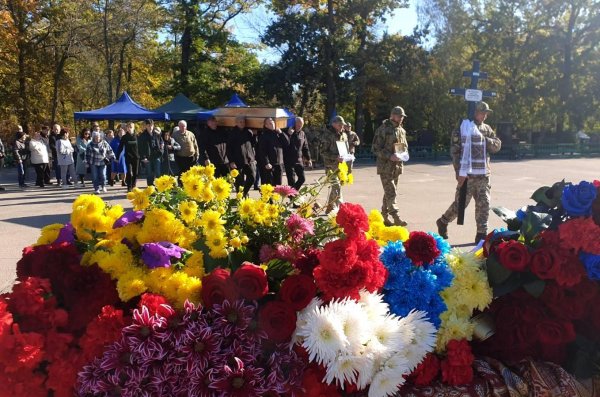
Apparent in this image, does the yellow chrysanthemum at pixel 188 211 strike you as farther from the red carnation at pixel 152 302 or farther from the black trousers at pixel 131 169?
the black trousers at pixel 131 169

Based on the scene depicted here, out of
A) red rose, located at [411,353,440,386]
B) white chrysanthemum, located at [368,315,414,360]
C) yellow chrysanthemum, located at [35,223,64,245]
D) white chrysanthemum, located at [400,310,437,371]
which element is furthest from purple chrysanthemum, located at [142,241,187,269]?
red rose, located at [411,353,440,386]

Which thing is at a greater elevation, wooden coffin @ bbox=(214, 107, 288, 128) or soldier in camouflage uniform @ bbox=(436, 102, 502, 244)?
wooden coffin @ bbox=(214, 107, 288, 128)

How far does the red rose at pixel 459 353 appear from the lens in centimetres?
222

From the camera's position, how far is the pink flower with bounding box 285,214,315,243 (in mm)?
2527

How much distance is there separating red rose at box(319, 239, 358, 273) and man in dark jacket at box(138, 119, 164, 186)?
1221 centimetres

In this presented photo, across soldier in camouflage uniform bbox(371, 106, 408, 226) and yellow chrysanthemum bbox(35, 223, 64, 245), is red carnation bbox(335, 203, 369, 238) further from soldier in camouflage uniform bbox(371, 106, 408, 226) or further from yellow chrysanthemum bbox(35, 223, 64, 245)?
soldier in camouflage uniform bbox(371, 106, 408, 226)

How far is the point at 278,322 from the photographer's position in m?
2.09

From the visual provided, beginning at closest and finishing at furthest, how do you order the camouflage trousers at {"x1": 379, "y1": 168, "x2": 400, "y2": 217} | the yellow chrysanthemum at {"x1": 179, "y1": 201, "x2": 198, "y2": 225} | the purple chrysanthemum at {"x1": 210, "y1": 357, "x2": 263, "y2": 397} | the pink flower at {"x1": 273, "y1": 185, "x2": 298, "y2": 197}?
the purple chrysanthemum at {"x1": 210, "y1": 357, "x2": 263, "y2": 397} < the yellow chrysanthemum at {"x1": 179, "y1": 201, "x2": 198, "y2": 225} < the pink flower at {"x1": 273, "y1": 185, "x2": 298, "y2": 197} < the camouflage trousers at {"x1": 379, "y1": 168, "x2": 400, "y2": 217}

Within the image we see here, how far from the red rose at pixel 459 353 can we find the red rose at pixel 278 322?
2.14 feet

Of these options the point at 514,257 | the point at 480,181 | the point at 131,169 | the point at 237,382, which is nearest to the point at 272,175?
the point at 131,169

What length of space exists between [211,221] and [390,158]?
6.79 m

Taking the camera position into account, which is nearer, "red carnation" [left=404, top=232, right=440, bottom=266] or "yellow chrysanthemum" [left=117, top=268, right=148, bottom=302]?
"yellow chrysanthemum" [left=117, top=268, right=148, bottom=302]

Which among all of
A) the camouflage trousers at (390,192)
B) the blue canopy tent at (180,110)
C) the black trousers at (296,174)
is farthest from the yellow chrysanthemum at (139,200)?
the blue canopy tent at (180,110)

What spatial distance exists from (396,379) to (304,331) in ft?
1.26
